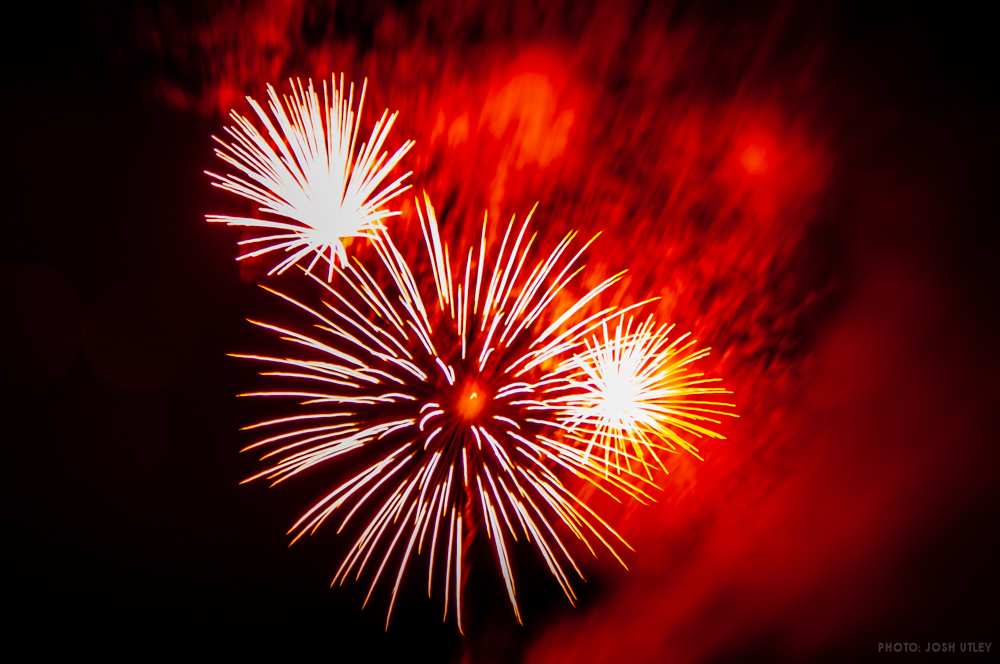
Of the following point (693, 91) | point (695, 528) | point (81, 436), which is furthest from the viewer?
point (695, 528)

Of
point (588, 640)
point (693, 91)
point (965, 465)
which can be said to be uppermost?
point (693, 91)

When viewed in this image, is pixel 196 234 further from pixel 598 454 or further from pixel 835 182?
pixel 835 182

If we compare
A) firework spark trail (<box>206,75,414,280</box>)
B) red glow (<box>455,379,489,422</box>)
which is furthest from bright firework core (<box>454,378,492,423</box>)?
firework spark trail (<box>206,75,414,280</box>)

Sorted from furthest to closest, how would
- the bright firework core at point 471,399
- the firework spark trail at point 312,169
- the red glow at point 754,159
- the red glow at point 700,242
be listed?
the red glow at point 754,159 < the red glow at point 700,242 < the bright firework core at point 471,399 < the firework spark trail at point 312,169

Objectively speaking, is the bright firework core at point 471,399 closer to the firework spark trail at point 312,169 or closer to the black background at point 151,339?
the firework spark trail at point 312,169

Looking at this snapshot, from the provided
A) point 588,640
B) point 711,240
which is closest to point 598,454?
point 588,640

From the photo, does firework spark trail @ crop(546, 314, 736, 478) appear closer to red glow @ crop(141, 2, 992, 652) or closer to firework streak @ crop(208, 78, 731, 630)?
firework streak @ crop(208, 78, 731, 630)

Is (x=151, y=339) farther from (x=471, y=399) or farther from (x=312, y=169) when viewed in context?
(x=471, y=399)

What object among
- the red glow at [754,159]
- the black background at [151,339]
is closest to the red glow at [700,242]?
the red glow at [754,159]
